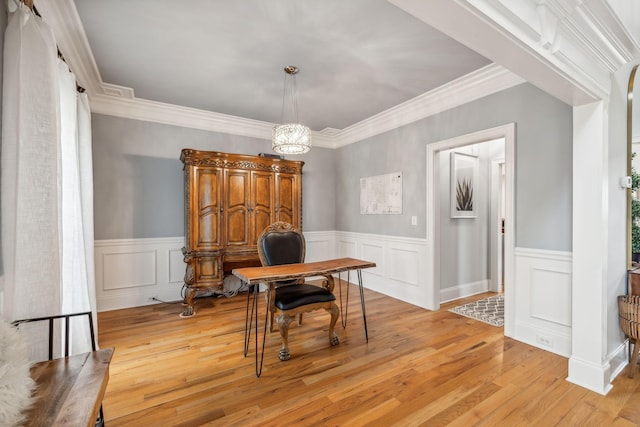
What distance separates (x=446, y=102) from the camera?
3365 mm

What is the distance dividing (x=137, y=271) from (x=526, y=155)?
461 centimetres

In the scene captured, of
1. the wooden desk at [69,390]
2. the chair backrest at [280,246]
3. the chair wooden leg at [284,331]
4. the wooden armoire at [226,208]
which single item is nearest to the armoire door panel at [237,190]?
A: the wooden armoire at [226,208]

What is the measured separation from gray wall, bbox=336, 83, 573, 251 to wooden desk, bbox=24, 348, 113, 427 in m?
3.22

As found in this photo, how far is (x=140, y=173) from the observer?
3.80 metres

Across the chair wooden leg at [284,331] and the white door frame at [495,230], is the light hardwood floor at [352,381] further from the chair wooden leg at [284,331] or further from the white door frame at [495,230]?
the white door frame at [495,230]

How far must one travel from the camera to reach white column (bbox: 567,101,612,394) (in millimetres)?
1977

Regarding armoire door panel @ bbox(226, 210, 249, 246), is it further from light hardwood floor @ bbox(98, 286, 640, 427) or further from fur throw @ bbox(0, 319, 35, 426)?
fur throw @ bbox(0, 319, 35, 426)

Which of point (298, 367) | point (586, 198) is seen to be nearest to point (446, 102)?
point (586, 198)

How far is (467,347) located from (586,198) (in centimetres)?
153

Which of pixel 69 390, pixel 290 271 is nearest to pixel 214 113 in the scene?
pixel 290 271

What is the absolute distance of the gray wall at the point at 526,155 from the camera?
2467 mm

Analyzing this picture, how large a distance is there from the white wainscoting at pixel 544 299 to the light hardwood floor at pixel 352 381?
14cm

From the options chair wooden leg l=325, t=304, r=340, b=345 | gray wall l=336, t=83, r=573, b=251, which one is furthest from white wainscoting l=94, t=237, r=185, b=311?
gray wall l=336, t=83, r=573, b=251

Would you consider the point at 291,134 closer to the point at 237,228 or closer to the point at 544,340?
the point at 237,228
